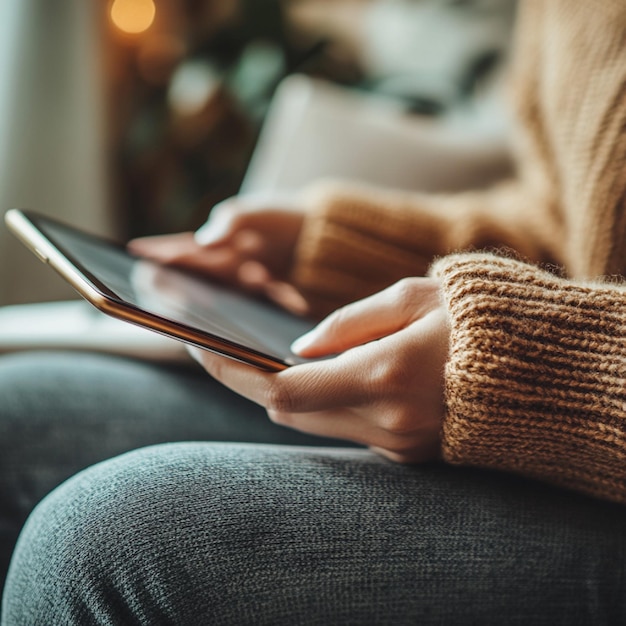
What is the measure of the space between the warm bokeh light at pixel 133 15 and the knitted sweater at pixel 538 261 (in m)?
1.07

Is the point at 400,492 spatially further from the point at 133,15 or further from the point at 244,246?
the point at 133,15

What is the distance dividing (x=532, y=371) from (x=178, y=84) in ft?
4.15

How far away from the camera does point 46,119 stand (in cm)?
124

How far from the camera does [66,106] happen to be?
1269mm

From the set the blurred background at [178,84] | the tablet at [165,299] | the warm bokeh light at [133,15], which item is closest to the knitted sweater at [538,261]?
the tablet at [165,299]

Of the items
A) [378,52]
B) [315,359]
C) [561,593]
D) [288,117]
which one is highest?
[378,52]

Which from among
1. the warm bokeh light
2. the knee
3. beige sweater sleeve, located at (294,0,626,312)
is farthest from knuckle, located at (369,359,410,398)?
the warm bokeh light

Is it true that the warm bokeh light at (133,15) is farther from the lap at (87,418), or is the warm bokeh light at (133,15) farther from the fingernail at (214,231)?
the lap at (87,418)

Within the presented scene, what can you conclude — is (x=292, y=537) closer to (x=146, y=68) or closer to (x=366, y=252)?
(x=366, y=252)

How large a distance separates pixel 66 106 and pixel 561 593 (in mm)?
1286

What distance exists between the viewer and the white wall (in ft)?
3.91

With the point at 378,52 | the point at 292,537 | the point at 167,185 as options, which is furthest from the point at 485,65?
the point at 292,537

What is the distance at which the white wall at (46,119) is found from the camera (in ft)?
3.91

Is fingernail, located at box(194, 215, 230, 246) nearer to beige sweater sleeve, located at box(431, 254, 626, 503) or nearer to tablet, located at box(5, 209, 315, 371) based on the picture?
tablet, located at box(5, 209, 315, 371)
